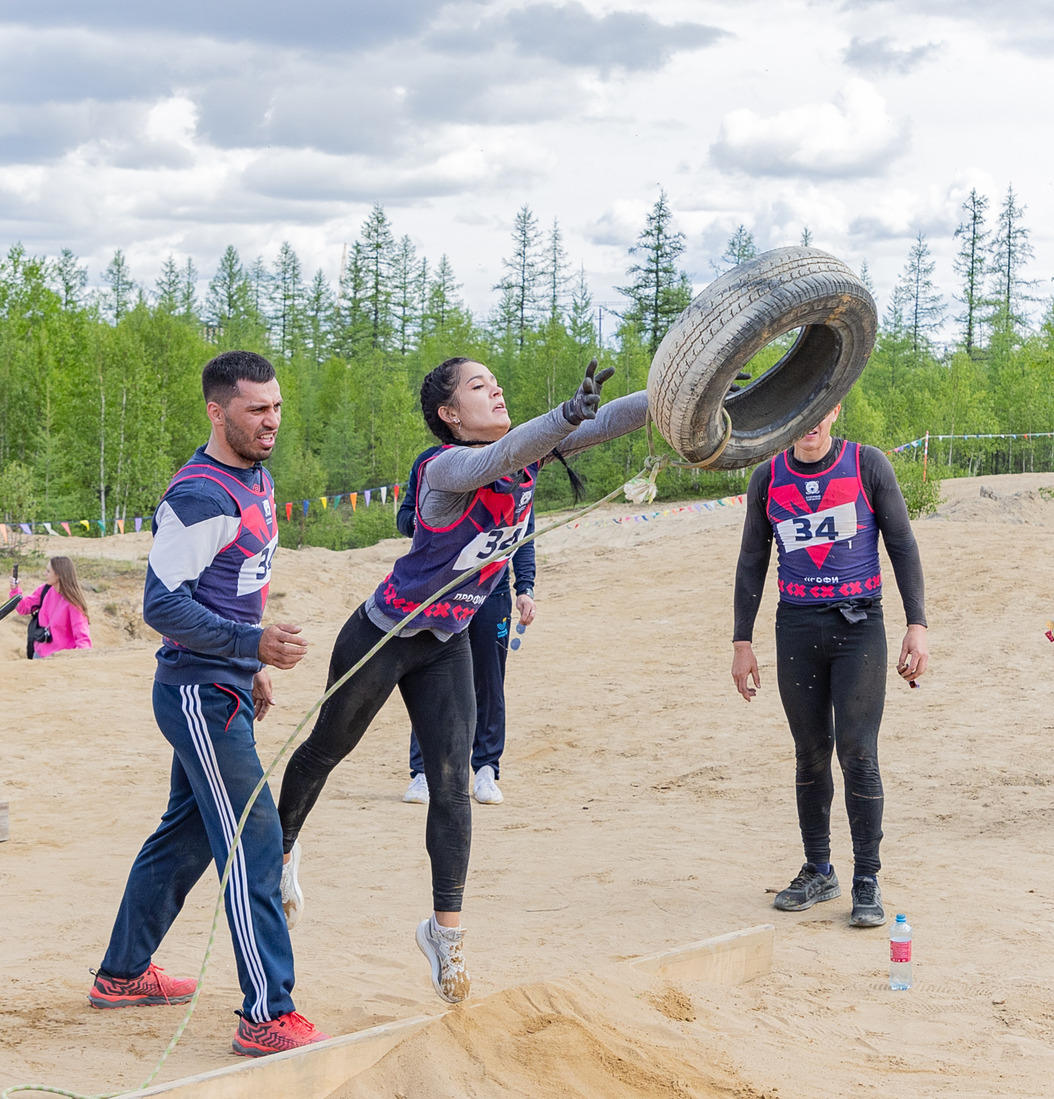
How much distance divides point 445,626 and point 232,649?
2.32 feet

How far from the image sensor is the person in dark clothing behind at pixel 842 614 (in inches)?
200

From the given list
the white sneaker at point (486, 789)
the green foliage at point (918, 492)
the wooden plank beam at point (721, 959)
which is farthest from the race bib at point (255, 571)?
the green foliage at point (918, 492)

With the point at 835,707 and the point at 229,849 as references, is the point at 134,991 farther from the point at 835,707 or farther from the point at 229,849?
the point at 835,707

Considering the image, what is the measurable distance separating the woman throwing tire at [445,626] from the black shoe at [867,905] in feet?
6.98

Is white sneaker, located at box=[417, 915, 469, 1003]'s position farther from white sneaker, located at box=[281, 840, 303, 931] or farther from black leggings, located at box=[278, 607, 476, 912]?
white sneaker, located at box=[281, 840, 303, 931]

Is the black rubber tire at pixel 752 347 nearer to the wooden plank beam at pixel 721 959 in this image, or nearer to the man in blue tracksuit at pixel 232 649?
the man in blue tracksuit at pixel 232 649

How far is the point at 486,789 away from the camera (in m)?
7.66

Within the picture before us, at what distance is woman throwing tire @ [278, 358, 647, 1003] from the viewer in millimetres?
3742

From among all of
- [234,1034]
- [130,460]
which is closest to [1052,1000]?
[234,1034]

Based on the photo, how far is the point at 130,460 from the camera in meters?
33.9

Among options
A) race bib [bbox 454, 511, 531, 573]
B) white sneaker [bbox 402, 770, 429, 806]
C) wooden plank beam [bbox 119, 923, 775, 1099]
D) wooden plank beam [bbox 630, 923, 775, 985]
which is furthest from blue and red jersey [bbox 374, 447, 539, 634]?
white sneaker [bbox 402, 770, 429, 806]

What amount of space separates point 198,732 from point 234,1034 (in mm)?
1027

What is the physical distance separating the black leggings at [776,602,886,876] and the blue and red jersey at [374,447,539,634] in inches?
74.4

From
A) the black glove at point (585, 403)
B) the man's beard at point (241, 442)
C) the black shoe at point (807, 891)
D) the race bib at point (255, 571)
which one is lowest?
the black shoe at point (807, 891)
